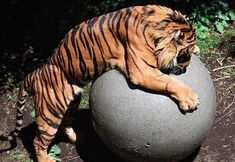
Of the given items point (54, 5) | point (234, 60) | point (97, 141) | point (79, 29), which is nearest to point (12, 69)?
point (54, 5)

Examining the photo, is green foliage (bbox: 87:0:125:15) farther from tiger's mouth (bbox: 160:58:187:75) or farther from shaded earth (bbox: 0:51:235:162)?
tiger's mouth (bbox: 160:58:187:75)

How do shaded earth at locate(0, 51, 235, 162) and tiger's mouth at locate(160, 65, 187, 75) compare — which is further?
shaded earth at locate(0, 51, 235, 162)

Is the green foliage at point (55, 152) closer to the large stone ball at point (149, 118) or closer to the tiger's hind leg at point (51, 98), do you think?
the tiger's hind leg at point (51, 98)

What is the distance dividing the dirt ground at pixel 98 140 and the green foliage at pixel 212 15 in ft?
2.58

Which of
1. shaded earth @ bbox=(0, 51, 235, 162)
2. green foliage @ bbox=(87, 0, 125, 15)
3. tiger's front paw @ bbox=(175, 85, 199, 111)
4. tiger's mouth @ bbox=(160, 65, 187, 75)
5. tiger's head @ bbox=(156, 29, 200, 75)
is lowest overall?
shaded earth @ bbox=(0, 51, 235, 162)

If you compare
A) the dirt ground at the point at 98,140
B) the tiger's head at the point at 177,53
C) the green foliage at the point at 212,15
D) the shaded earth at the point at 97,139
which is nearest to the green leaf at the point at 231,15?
the green foliage at the point at 212,15

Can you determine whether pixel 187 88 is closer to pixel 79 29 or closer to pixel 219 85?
pixel 79 29

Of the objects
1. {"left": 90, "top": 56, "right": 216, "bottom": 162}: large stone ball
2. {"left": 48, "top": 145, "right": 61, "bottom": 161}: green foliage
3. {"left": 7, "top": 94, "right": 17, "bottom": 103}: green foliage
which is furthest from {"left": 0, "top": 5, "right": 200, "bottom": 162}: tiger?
{"left": 7, "top": 94, "right": 17, "bottom": 103}: green foliage

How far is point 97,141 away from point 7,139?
1071 mm

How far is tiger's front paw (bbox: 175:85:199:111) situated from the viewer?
490 cm

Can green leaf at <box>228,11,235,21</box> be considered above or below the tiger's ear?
below

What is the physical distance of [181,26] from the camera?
5.04m

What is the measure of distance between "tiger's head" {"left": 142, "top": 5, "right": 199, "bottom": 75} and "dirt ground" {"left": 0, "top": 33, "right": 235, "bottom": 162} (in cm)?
144

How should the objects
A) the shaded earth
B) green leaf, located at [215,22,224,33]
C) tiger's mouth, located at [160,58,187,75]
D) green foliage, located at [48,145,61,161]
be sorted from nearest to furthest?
tiger's mouth, located at [160,58,187,75] < the shaded earth < green foliage, located at [48,145,61,161] < green leaf, located at [215,22,224,33]
